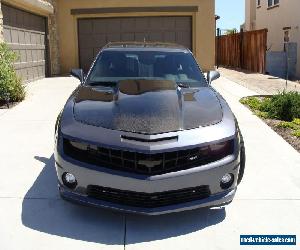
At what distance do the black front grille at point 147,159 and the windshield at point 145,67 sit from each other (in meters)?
1.67

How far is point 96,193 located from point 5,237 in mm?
866

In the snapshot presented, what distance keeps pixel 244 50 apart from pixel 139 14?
26.0 ft

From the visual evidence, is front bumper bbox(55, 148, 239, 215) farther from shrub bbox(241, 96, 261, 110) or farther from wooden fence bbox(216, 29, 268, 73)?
wooden fence bbox(216, 29, 268, 73)

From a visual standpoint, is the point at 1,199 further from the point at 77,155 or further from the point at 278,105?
the point at 278,105

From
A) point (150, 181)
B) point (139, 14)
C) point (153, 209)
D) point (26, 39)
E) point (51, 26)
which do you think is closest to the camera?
point (150, 181)

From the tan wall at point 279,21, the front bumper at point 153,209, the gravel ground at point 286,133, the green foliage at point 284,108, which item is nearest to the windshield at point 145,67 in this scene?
the front bumper at point 153,209

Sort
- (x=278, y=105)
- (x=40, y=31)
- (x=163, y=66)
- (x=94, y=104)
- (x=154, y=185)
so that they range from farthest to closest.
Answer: (x=40, y=31)
(x=278, y=105)
(x=163, y=66)
(x=94, y=104)
(x=154, y=185)

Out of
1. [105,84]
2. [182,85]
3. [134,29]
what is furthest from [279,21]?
[105,84]

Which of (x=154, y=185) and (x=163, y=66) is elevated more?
(x=163, y=66)

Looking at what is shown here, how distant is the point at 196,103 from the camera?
13.0 ft

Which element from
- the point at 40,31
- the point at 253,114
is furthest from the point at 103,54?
the point at 40,31

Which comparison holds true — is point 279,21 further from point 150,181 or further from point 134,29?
point 150,181

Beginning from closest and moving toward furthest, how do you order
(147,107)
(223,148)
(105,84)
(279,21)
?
(223,148) → (147,107) → (105,84) → (279,21)

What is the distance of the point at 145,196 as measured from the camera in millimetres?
3361
